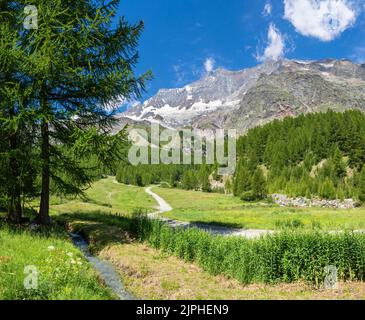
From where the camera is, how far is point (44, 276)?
38.0 ft

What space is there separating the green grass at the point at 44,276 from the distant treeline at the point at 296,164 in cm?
9773

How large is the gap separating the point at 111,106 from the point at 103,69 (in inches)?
85.5

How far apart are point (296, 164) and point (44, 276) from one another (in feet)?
457

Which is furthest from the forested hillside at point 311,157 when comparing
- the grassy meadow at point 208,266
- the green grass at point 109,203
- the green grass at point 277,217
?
the grassy meadow at point 208,266

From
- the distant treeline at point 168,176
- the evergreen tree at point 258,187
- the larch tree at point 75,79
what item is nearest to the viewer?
the larch tree at point 75,79

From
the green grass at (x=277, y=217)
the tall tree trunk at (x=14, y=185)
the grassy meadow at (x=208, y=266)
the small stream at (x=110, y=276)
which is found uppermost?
the tall tree trunk at (x=14, y=185)

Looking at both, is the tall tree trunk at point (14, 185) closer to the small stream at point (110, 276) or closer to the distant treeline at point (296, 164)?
the small stream at point (110, 276)

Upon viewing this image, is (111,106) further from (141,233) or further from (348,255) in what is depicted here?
(348,255)

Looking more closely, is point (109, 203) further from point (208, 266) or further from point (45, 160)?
point (208, 266)

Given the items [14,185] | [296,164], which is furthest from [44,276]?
[296,164]

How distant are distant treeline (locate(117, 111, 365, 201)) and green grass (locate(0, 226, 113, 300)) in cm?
9773

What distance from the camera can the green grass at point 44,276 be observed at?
10273 mm

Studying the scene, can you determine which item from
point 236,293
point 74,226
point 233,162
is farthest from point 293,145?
point 236,293
